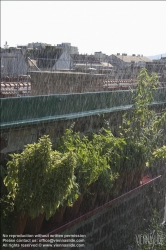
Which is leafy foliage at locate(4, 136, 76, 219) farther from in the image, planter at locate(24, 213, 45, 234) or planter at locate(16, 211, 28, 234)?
planter at locate(24, 213, 45, 234)

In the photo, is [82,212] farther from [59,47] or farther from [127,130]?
[59,47]

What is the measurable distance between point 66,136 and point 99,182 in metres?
0.85

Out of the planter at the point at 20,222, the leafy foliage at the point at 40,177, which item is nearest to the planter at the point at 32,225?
the planter at the point at 20,222

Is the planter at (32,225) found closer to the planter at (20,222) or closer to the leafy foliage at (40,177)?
the planter at (20,222)

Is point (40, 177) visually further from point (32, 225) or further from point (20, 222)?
point (32, 225)

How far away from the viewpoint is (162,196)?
24.8ft

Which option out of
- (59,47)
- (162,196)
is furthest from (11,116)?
(59,47)

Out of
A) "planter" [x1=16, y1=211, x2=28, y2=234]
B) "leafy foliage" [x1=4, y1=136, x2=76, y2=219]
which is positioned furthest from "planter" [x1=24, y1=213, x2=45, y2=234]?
"leafy foliage" [x1=4, y1=136, x2=76, y2=219]

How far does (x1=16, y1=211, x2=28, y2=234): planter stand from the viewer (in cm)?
409

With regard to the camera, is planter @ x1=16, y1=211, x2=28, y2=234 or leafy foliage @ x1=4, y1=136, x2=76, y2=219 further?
planter @ x1=16, y1=211, x2=28, y2=234

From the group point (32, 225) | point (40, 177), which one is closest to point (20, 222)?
point (32, 225)

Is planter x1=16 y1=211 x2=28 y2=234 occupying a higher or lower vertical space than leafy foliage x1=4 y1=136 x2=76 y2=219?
lower

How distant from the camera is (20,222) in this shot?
4164 millimetres

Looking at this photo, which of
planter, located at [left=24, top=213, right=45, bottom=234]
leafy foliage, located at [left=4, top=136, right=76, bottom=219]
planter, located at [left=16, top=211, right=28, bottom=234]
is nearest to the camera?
leafy foliage, located at [left=4, top=136, right=76, bottom=219]
